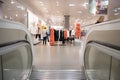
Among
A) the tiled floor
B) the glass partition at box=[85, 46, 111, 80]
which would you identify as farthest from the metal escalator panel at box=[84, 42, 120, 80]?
the tiled floor

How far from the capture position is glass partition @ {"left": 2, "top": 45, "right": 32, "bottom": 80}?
3105mm

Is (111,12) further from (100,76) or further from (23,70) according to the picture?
(23,70)

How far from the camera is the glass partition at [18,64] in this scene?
A: 3105 millimetres

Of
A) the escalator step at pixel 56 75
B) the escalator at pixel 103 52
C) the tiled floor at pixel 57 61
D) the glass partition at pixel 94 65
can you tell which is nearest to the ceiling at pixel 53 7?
the tiled floor at pixel 57 61

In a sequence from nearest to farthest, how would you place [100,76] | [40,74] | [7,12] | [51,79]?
[100,76] < [51,79] < [40,74] < [7,12]

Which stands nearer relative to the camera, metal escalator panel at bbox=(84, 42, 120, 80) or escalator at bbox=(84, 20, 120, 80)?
escalator at bbox=(84, 20, 120, 80)

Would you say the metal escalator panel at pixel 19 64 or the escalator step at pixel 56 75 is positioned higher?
the metal escalator panel at pixel 19 64

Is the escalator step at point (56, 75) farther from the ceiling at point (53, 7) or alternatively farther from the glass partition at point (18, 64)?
the ceiling at point (53, 7)

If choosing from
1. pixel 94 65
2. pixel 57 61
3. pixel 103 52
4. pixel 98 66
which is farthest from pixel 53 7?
pixel 103 52

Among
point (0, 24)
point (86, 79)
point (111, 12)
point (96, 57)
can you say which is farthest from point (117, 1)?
point (0, 24)

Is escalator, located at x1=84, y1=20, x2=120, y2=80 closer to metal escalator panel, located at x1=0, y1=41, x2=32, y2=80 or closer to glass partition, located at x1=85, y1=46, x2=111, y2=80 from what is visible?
Answer: glass partition, located at x1=85, y1=46, x2=111, y2=80

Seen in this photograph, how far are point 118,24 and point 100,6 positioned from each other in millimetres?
4574

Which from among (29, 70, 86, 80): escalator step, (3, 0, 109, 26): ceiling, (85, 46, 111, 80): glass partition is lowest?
(29, 70, 86, 80): escalator step

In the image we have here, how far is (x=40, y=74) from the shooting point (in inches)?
164
